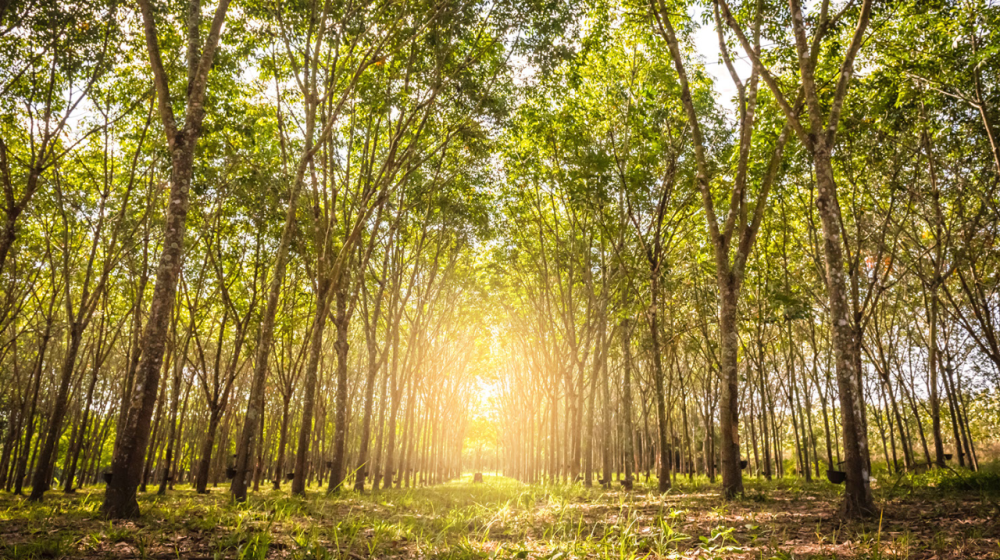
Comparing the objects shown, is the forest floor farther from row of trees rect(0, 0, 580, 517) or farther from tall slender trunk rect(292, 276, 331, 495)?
tall slender trunk rect(292, 276, 331, 495)

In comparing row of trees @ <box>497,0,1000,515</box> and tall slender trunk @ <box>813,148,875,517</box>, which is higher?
row of trees @ <box>497,0,1000,515</box>

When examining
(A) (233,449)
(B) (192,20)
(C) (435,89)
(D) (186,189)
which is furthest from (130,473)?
(A) (233,449)

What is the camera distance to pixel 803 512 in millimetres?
7355

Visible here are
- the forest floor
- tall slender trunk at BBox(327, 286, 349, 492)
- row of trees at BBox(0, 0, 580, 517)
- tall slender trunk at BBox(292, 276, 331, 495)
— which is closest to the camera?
the forest floor

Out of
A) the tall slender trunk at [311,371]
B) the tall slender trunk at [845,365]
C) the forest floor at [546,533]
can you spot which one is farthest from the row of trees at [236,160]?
the tall slender trunk at [845,365]

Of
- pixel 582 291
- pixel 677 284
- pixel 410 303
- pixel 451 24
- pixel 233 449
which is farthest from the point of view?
pixel 233 449

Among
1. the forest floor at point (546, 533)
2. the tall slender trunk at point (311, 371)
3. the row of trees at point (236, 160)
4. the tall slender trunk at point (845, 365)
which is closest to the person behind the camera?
the forest floor at point (546, 533)

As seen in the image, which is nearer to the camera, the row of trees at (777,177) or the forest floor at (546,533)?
the forest floor at (546,533)

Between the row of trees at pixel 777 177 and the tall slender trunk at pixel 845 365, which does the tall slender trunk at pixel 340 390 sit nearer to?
the row of trees at pixel 777 177

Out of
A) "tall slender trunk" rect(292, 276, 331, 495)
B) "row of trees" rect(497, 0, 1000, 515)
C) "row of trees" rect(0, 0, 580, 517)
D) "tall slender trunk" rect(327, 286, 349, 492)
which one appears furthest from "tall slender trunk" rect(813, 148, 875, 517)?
"tall slender trunk" rect(327, 286, 349, 492)

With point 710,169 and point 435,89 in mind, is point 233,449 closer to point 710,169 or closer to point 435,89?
point 435,89

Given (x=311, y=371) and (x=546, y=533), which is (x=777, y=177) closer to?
(x=546, y=533)

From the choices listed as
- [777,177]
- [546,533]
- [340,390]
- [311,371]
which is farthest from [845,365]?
[340,390]

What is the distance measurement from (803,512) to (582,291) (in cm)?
1409
